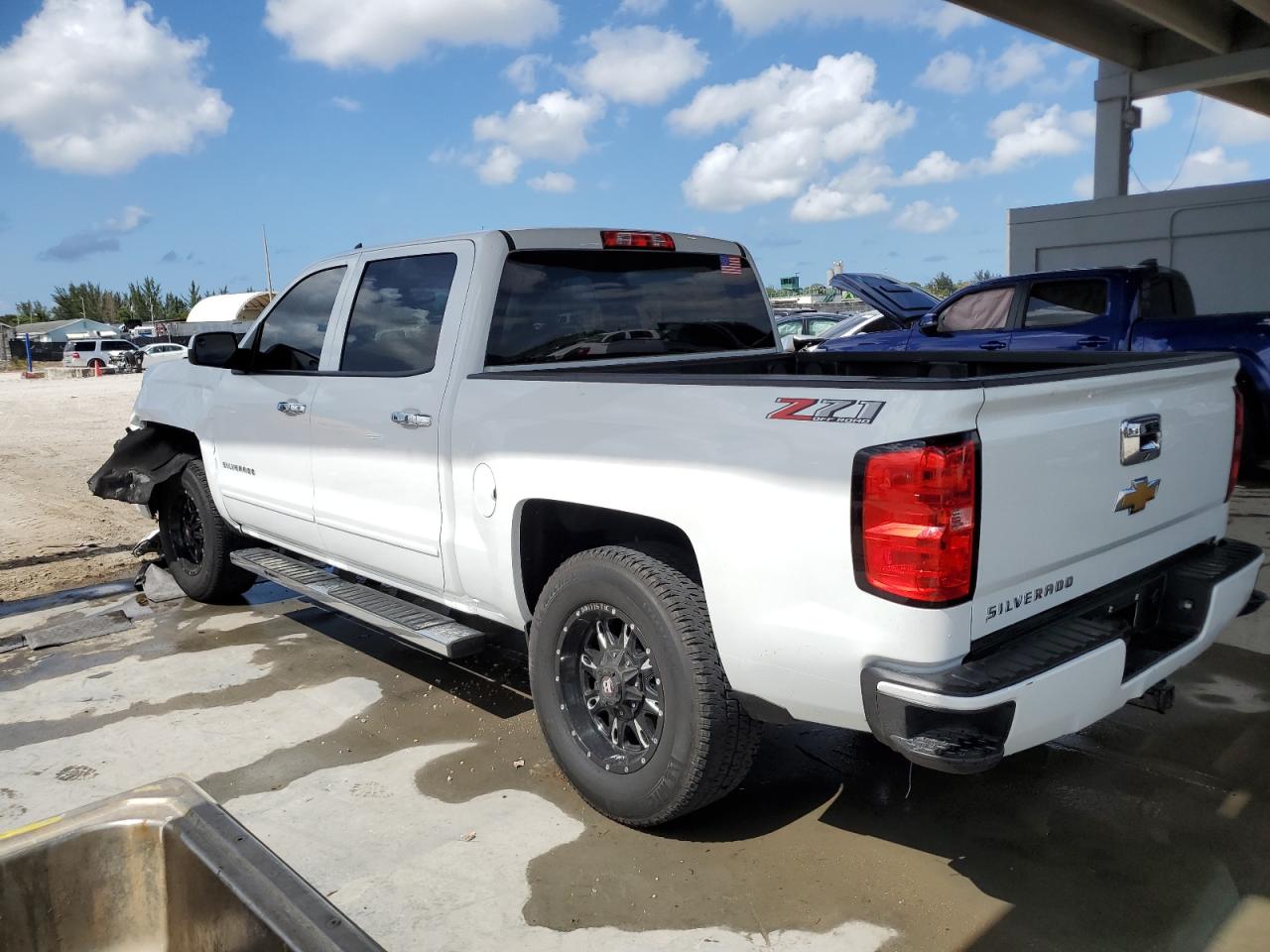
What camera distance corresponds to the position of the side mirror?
5.02 meters

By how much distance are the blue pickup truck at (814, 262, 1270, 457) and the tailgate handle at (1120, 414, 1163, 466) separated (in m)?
5.60

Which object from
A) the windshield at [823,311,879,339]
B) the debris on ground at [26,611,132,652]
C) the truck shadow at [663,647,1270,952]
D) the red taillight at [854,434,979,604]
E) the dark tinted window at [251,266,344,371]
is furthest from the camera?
the windshield at [823,311,879,339]

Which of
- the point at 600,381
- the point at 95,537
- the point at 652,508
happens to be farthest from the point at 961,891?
the point at 95,537

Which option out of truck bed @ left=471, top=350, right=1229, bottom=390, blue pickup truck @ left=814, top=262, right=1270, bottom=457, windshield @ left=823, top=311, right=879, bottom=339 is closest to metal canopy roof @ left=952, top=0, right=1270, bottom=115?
windshield @ left=823, top=311, right=879, bottom=339

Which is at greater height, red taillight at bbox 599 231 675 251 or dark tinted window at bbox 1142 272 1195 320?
red taillight at bbox 599 231 675 251

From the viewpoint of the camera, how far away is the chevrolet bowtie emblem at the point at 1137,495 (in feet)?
9.73

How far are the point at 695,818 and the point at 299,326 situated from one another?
3113mm

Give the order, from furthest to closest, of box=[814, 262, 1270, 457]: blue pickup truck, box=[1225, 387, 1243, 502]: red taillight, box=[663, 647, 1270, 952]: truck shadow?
box=[814, 262, 1270, 457]: blue pickup truck < box=[1225, 387, 1243, 502]: red taillight < box=[663, 647, 1270, 952]: truck shadow

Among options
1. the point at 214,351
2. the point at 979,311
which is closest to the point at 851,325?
the point at 979,311

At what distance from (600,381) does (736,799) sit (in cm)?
156

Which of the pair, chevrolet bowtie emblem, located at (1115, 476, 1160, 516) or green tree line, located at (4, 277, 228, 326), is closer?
chevrolet bowtie emblem, located at (1115, 476, 1160, 516)

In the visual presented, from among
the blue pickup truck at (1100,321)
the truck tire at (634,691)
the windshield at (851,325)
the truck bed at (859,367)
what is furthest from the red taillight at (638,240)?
the windshield at (851,325)

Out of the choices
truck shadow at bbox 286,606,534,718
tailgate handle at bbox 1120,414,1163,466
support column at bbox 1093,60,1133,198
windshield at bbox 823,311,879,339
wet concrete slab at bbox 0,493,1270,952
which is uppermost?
support column at bbox 1093,60,1133,198

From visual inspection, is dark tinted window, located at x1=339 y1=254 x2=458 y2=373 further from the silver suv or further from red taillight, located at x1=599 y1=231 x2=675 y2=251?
the silver suv
